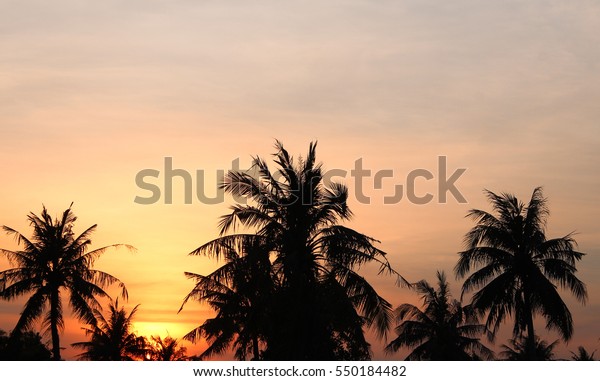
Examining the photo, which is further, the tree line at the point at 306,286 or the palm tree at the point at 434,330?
the palm tree at the point at 434,330

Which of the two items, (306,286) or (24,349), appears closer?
(306,286)

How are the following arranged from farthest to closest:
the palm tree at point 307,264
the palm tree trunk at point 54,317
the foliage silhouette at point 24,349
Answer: the foliage silhouette at point 24,349 < the palm tree trunk at point 54,317 < the palm tree at point 307,264

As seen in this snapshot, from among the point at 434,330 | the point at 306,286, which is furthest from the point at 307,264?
the point at 434,330

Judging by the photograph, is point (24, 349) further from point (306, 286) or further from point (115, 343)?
point (306, 286)

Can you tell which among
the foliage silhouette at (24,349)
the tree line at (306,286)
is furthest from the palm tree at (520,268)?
the foliage silhouette at (24,349)

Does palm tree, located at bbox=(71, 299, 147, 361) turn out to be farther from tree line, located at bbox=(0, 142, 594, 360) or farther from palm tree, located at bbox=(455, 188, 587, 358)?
palm tree, located at bbox=(455, 188, 587, 358)

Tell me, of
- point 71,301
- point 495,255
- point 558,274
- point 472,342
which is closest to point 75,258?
point 71,301

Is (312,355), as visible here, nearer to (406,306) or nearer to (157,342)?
(406,306)

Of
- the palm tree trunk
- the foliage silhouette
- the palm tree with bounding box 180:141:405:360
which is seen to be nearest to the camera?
the palm tree with bounding box 180:141:405:360

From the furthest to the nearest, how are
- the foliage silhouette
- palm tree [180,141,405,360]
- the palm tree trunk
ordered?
1. the foliage silhouette
2. the palm tree trunk
3. palm tree [180,141,405,360]

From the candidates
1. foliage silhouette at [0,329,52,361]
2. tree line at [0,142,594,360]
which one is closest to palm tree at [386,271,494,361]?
tree line at [0,142,594,360]

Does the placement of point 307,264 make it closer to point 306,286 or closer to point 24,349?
point 306,286

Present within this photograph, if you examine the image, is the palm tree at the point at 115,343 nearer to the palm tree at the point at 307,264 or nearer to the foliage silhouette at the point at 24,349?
the foliage silhouette at the point at 24,349

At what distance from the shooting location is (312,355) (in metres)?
32.4
